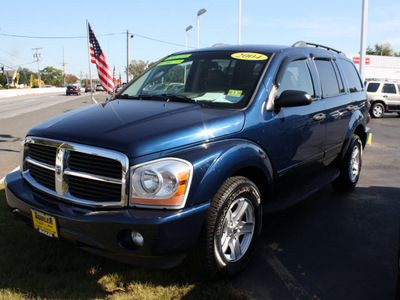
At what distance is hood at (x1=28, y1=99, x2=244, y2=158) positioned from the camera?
2.43m

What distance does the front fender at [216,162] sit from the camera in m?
2.43

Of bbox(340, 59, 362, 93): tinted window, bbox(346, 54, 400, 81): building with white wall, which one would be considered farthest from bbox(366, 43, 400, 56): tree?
bbox(340, 59, 362, 93): tinted window

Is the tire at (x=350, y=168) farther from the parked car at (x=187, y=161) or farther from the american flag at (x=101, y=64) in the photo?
the american flag at (x=101, y=64)

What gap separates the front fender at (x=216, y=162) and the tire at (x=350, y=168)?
258 centimetres

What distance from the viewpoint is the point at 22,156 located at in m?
3.10

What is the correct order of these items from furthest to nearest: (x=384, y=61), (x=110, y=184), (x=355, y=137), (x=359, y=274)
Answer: (x=384, y=61), (x=355, y=137), (x=359, y=274), (x=110, y=184)

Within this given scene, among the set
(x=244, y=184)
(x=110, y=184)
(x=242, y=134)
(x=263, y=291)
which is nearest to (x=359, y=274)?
(x=263, y=291)

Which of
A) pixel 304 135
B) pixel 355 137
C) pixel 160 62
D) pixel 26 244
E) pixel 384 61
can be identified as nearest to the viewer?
pixel 26 244

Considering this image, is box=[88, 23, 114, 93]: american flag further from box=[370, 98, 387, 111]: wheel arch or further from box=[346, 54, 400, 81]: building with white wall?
box=[346, 54, 400, 81]: building with white wall

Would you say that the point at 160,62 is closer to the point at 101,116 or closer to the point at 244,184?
the point at 101,116

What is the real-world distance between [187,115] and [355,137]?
10.9ft

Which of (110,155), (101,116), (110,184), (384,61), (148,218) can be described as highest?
(384,61)

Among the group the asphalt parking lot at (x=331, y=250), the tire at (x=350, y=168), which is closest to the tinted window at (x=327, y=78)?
the tire at (x=350, y=168)

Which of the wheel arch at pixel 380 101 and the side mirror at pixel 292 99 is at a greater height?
the side mirror at pixel 292 99
